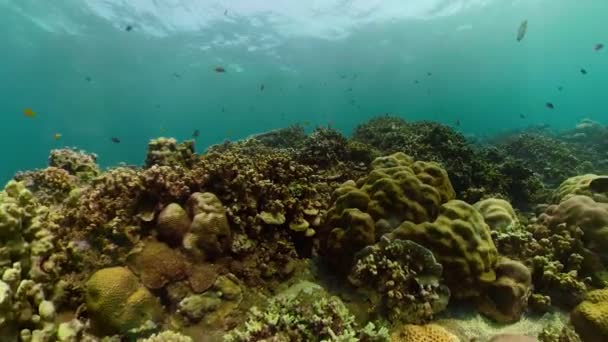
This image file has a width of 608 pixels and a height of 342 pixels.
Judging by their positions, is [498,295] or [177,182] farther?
[177,182]

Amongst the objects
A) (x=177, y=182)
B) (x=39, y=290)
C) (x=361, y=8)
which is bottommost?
(x=39, y=290)

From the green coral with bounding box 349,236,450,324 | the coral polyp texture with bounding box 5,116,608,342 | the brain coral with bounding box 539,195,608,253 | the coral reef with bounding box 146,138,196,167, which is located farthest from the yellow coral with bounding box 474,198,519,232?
the coral reef with bounding box 146,138,196,167

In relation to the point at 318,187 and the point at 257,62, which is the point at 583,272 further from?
the point at 257,62

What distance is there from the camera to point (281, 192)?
626cm

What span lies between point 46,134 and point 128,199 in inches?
6359

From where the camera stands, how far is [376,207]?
19.7ft

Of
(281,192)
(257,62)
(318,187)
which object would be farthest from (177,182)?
(257,62)

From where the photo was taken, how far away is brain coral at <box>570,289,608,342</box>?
15.2 ft

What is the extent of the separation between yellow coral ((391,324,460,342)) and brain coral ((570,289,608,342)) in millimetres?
1986

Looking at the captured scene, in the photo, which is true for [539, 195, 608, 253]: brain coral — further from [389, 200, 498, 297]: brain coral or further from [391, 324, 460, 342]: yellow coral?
[391, 324, 460, 342]: yellow coral

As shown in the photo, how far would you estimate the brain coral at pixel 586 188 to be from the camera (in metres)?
7.12

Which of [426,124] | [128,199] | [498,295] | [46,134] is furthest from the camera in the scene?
[46,134]

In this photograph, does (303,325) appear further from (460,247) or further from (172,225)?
(460,247)

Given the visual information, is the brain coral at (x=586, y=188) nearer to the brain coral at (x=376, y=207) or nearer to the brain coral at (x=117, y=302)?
the brain coral at (x=376, y=207)
